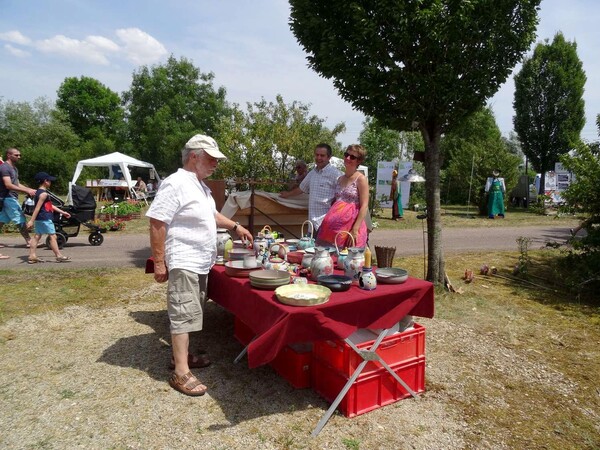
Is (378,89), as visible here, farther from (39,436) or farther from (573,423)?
(39,436)

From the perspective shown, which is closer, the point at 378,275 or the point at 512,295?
the point at 378,275

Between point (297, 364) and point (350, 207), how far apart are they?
6.11 ft

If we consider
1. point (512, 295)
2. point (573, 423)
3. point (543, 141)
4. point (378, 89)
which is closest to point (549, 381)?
point (573, 423)

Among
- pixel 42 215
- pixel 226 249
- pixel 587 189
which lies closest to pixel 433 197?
pixel 587 189

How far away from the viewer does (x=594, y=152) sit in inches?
259

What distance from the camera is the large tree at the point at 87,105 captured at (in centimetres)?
5191

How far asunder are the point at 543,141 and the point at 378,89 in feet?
76.3

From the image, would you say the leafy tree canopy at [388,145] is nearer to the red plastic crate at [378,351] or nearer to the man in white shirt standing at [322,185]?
the man in white shirt standing at [322,185]

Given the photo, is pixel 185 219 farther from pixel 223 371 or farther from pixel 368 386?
pixel 368 386

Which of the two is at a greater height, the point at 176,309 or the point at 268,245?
the point at 268,245

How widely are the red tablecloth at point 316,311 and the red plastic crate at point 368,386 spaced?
0.42 m

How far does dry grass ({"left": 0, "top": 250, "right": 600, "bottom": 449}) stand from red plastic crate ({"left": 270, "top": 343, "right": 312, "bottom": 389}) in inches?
3.2

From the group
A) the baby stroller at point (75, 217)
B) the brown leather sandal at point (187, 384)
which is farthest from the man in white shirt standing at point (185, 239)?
the baby stroller at point (75, 217)

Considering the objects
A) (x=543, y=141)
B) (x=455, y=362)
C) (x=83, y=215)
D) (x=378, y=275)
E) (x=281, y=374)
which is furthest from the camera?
(x=543, y=141)
